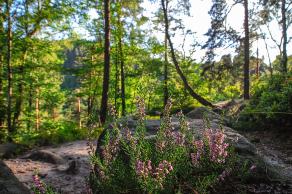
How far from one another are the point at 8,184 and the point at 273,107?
6455 mm

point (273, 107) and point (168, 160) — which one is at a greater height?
point (273, 107)

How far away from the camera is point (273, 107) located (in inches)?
290

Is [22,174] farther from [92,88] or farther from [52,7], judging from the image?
[92,88]

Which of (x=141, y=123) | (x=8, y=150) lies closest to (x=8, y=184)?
(x=141, y=123)

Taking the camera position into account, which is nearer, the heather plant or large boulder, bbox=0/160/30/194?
the heather plant

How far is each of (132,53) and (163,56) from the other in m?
5.28

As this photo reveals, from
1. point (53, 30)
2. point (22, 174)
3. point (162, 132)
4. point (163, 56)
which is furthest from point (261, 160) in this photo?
point (163, 56)

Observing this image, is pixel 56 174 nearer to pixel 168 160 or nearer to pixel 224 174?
pixel 168 160

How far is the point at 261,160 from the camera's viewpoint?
3.70 metres

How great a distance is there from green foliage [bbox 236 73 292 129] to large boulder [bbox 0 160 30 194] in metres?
4.79

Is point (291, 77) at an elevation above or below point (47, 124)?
above

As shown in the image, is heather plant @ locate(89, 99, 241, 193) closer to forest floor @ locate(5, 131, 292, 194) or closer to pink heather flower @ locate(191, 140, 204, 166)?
pink heather flower @ locate(191, 140, 204, 166)

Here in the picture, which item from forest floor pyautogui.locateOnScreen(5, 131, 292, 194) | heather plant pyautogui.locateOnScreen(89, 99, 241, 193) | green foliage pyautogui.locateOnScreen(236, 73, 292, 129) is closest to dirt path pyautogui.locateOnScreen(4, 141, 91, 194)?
forest floor pyautogui.locateOnScreen(5, 131, 292, 194)

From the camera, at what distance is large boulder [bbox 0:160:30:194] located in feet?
10.7
